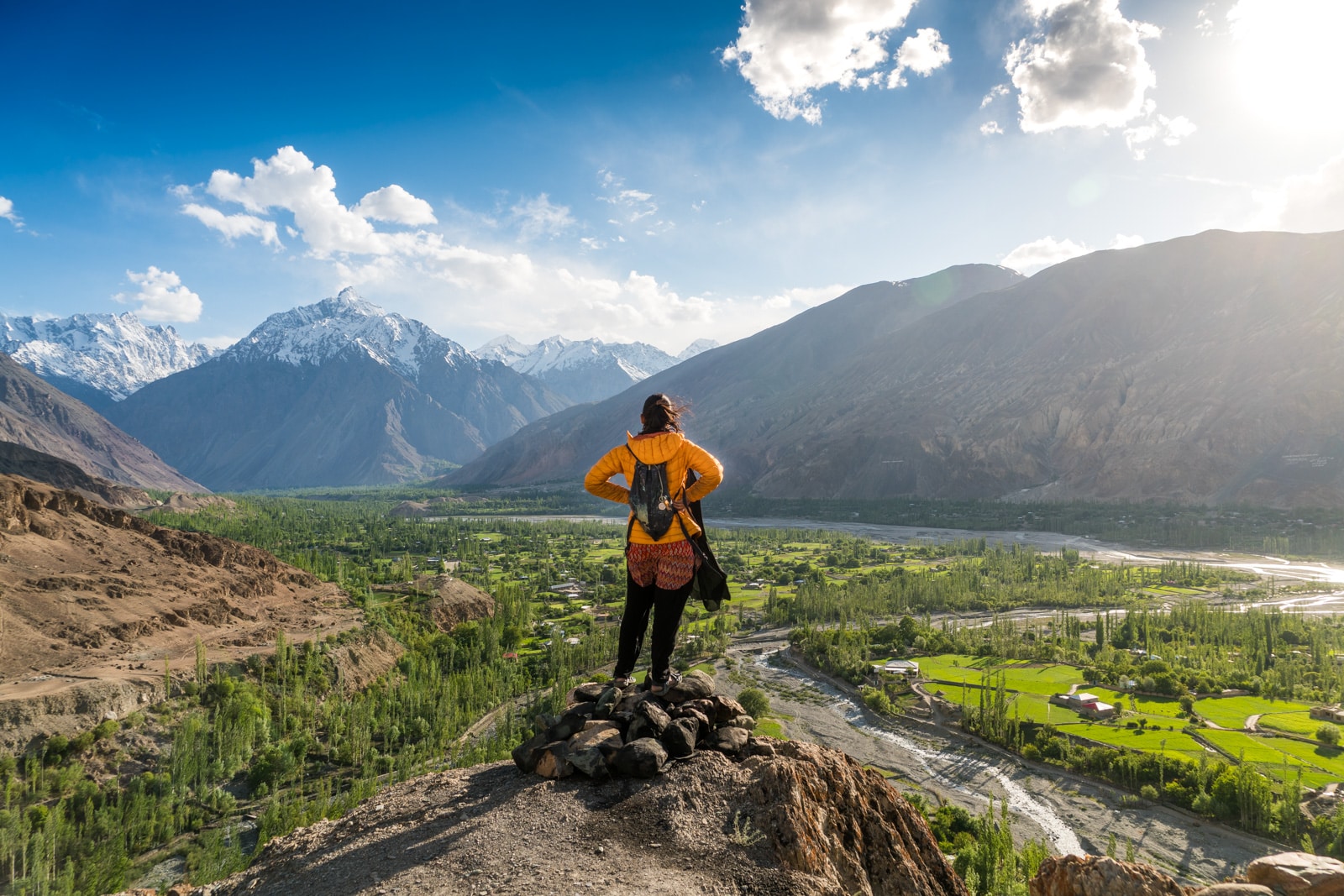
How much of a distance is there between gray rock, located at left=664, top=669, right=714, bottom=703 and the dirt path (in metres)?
19.8

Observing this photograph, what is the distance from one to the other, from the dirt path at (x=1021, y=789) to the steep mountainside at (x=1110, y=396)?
9490 cm

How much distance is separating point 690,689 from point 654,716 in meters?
0.91

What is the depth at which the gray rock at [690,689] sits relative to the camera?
754 centimetres

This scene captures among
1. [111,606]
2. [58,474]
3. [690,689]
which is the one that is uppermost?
[690,689]

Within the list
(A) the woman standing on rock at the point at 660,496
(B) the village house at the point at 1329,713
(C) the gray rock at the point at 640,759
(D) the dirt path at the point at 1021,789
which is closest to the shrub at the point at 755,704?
(D) the dirt path at the point at 1021,789

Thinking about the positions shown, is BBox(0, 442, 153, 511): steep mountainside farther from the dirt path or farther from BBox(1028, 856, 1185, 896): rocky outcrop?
BBox(1028, 856, 1185, 896): rocky outcrop

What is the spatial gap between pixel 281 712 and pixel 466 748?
863 centimetres

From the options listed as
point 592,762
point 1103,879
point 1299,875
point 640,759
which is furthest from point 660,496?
point 1299,875

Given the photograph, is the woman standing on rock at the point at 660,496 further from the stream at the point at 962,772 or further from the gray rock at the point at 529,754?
the stream at the point at 962,772

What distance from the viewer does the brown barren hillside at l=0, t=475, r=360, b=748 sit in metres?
24.3

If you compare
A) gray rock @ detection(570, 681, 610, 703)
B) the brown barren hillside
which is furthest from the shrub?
gray rock @ detection(570, 681, 610, 703)

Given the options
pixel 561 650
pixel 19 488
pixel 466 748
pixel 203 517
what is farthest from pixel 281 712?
pixel 203 517

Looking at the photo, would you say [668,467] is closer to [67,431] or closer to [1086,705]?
[1086,705]

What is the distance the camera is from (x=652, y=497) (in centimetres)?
660
